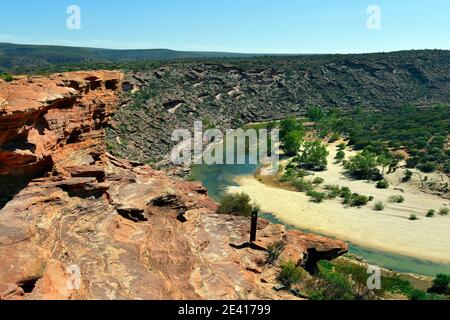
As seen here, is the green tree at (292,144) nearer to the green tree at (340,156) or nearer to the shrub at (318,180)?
the green tree at (340,156)

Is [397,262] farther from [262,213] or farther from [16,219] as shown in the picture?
[16,219]

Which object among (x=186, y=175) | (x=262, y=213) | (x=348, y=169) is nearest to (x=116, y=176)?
(x=262, y=213)

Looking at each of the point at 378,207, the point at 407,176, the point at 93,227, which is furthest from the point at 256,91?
the point at 93,227

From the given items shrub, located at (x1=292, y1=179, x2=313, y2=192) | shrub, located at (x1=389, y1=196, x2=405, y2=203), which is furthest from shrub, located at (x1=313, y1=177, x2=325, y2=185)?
shrub, located at (x1=389, y1=196, x2=405, y2=203)

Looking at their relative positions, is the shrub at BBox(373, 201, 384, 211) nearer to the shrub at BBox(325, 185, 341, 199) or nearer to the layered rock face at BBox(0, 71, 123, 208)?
the shrub at BBox(325, 185, 341, 199)

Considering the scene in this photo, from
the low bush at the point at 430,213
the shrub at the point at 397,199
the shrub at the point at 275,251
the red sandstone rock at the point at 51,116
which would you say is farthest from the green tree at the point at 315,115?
the red sandstone rock at the point at 51,116

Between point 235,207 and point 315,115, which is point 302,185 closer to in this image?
point 235,207
